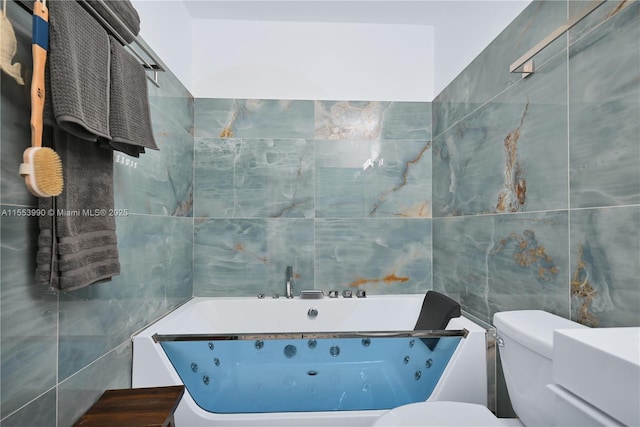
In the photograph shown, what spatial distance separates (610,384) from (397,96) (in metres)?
2.37

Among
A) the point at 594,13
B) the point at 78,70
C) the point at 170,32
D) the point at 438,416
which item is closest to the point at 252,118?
the point at 170,32

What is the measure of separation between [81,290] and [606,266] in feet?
6.12

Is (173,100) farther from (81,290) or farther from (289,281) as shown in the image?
(289,281)

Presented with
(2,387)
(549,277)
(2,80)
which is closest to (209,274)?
(2,387)

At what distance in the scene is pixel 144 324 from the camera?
5.70ft

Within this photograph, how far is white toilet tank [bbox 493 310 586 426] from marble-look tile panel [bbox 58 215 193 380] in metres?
1.58

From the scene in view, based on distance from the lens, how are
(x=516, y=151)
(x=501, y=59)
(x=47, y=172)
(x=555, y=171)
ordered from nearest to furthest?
(x=47, y=172) < (x=555, y=171) < (x=516, y=151) < (x=501, y=59)

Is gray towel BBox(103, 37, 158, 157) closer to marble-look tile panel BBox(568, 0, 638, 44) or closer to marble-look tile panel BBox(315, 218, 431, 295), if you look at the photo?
marble-look tile panel BBox(315, 218, 431, 295)

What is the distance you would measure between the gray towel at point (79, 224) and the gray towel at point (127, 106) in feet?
0.34

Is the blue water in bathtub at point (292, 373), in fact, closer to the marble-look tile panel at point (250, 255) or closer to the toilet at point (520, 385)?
the toilet at point (520, 385)

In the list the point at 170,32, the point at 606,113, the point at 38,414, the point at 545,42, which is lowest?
the point at 38,414

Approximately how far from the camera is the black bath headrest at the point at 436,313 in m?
1.75

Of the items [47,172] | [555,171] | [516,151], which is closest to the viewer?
[47,172]

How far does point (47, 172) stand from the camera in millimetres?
894
